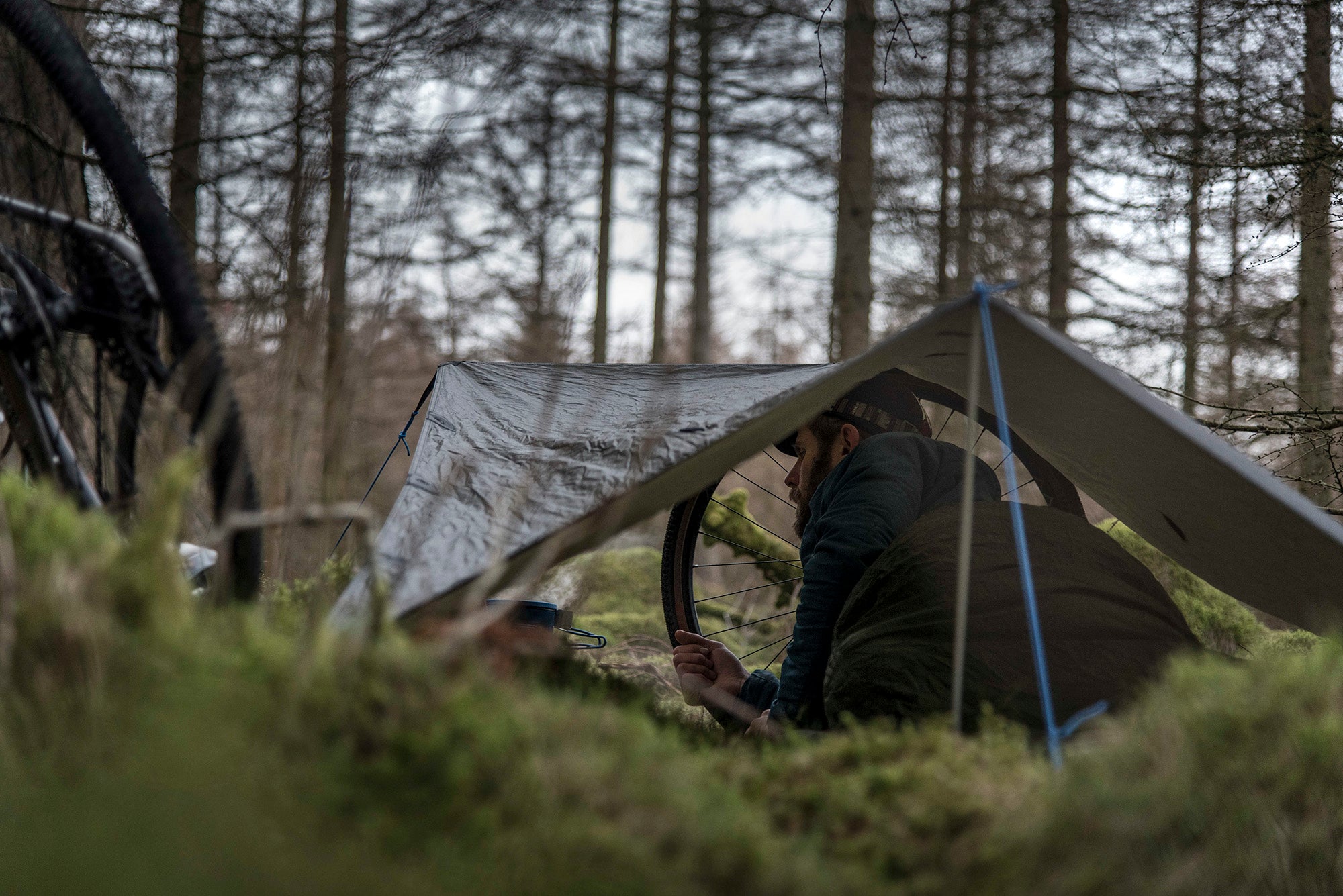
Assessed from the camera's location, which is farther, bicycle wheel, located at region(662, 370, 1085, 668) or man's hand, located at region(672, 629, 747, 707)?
bicycle wheel, located at region(662, 370, 1085, 668)

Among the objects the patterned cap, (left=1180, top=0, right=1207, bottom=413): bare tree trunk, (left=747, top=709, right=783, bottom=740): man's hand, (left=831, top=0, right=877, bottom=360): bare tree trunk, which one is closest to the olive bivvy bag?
(left=747, top=709, right=783, bottom=740): man's hand

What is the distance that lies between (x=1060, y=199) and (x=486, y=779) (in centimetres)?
772

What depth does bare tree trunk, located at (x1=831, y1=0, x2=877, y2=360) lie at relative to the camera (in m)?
5.84

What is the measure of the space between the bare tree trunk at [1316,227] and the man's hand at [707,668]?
220 centimetres

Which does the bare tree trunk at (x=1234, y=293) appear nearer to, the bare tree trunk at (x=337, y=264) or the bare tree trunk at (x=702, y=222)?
the bare tree trunk at (x=337, y=264)

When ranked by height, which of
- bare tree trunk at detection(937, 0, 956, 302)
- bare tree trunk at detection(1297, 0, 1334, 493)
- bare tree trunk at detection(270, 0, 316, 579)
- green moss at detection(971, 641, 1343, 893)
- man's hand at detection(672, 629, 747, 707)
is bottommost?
man's hand at detection(672, 629, 747, 707)

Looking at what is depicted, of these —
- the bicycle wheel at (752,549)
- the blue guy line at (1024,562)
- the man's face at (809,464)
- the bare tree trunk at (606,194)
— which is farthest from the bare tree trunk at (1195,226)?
the bare tree trunk at (606,194)

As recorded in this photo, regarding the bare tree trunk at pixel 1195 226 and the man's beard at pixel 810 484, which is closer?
the man's beard at pixel 810 484

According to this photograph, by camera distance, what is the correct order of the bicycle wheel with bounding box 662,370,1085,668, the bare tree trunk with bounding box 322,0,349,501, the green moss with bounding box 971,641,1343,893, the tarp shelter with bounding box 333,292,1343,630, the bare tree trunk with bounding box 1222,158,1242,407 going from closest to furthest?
1. the green moss with bounding box 971,641,1343,893
2. the bare tree trunk with bounding box 322,0,349,501
3. the tarp shelter with bounding box 333,292,1343,630
4. the bicycle wheel with bounding box 662,370,1085,668
5. the bare tree trunk with bounding box 1222,158,1242,407

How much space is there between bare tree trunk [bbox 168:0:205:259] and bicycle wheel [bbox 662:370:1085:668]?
287 centimetres

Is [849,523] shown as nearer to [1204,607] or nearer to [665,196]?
[1204,607]

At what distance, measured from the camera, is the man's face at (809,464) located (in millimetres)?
3076

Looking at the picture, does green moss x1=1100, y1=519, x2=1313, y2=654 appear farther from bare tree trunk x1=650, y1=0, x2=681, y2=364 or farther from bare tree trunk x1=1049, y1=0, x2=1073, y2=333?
bare tree trunk x1=650, y1=0, x2=681, y2=364

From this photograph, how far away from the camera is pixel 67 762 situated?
1.03 meters
